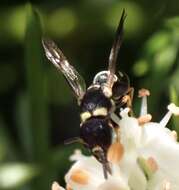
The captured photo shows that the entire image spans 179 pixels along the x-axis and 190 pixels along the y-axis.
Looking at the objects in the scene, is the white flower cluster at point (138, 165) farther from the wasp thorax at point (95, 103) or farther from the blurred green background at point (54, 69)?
the blurred green background at point (54, 69)

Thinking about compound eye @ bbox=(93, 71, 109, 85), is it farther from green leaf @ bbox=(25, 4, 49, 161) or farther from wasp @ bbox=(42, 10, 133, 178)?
green leaf @ bbox=(25, 4, 49, 161)

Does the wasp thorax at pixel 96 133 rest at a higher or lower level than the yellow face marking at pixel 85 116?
lower

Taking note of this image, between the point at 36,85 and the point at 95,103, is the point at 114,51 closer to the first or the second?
the point at 95,103

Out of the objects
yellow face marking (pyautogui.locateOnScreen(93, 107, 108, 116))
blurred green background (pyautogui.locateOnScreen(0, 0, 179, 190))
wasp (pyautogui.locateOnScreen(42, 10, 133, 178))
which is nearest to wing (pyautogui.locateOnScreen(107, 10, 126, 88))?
wasp (pyautogui.locateOnScreen(42, 10, 133, 178))

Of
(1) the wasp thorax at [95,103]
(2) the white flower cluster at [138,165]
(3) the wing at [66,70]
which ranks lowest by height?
(2) the white flower cluster at [138,165]

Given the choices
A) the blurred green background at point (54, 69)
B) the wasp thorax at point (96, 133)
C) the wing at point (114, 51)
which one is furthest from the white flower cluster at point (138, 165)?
the blurred green background at point (54, 69)

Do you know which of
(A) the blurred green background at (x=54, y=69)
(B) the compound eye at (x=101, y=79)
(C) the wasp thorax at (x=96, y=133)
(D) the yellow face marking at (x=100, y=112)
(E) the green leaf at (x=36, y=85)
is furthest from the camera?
(A) the blurred green background at (x=54, y=69)

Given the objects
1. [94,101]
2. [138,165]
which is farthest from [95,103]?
[138,165]

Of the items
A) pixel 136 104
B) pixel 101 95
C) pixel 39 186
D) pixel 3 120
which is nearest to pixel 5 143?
pixel 3 120
